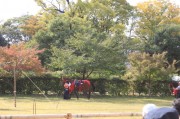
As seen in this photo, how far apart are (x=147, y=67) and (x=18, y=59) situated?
370 inches

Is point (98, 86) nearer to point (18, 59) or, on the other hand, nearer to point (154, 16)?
point (18, 59)

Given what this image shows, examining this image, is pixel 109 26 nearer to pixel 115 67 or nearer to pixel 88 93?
pixel 115 67

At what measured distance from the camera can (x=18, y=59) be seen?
25.4 metres

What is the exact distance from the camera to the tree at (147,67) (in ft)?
92.3

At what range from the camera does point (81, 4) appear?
127 ft

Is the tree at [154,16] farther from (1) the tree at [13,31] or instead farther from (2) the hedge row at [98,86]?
(1) the tree at [13,31]

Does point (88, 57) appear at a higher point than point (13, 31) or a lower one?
lower

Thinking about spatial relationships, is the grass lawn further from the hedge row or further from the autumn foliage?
the hedge row

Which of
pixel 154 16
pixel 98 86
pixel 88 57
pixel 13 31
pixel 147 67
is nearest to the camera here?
pixel 147 67

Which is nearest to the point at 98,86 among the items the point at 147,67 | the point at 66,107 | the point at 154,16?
the point at 147,67

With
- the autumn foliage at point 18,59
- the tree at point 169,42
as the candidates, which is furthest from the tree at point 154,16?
the autumn foliage at point 18,59

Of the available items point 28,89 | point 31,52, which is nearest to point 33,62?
point 31,52

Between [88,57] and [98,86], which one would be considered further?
[98,86]

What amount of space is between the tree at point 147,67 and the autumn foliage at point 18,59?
6952 millimetres
